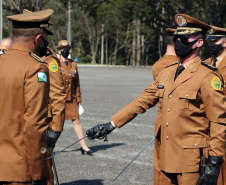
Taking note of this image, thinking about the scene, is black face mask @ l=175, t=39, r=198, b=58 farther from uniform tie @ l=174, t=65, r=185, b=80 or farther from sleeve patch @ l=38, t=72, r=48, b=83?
sleeve patch @ l=38, t=72, r=48, b=83

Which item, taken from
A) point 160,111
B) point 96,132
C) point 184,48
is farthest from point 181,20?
point 96,132

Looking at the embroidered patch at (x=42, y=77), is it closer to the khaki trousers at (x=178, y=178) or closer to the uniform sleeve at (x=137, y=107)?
the uniform sleeve at (x=137, y=107)

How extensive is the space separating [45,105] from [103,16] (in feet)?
185

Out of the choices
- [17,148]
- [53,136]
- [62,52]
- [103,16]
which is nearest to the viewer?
[17,148]

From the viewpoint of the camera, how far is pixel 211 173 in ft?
11.9

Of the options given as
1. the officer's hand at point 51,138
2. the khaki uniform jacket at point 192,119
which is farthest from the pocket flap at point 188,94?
the officer's hand at point 51,138

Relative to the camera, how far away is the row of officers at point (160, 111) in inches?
130

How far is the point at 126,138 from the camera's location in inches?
383

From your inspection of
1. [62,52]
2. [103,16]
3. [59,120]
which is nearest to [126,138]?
[62,52]

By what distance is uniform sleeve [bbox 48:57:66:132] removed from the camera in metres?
4.91

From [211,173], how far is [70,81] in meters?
5.05

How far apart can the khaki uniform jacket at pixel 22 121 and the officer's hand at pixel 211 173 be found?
1282 millimetres

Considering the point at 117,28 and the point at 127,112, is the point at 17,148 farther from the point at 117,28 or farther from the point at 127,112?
the point at 117,28

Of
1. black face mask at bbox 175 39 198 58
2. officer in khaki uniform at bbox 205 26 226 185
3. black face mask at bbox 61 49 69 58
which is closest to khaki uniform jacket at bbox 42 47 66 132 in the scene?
black face mask at bbox 175 39 198 58
